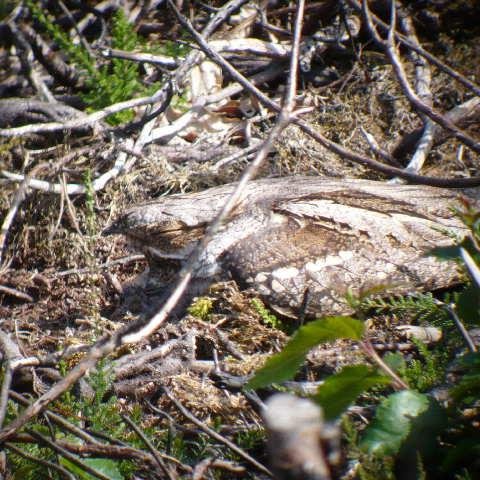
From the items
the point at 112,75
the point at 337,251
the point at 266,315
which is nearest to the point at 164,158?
the point at 112,75

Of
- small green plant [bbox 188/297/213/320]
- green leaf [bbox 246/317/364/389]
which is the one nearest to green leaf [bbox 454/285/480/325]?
green leaf [bbox 246/317/364/389]

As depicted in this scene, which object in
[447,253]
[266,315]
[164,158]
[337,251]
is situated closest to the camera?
[447,253]

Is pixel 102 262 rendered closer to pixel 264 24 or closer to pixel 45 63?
pixel 45 63

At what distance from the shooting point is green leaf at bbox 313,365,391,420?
1474 mm

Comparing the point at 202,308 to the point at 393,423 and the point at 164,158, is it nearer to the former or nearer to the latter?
the point at 164,158

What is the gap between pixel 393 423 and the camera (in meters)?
1.56

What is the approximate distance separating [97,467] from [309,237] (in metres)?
1.97

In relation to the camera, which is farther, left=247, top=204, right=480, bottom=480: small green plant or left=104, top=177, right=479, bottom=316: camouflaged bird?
left=104, top=177, right=479, bottom=316: camouflaged bird

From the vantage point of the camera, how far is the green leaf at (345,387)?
4.84 feet

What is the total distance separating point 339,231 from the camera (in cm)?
358

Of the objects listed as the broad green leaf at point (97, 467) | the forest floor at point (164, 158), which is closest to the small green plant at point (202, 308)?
the forest floor at point (164, 158)

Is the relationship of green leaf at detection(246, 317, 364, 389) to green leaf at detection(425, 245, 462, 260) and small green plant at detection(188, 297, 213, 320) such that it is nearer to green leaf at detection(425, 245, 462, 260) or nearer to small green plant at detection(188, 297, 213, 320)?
green leaf at detection(425, 245, 462, 260)

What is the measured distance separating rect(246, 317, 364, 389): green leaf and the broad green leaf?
629 mm

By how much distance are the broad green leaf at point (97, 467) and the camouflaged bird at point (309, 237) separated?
5.05 feet
